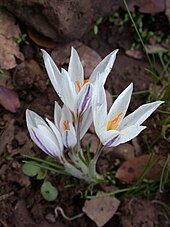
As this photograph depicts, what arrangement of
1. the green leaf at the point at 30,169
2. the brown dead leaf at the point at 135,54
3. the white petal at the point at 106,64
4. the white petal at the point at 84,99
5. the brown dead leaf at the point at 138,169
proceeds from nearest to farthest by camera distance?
the white petal at the point at 84,99 < the white petal at the point at 106,64 < the green leaf at the point at 30,169 < the brown dead leaf at the point at 138,169 < the brown dead leaf at the point at 135,54

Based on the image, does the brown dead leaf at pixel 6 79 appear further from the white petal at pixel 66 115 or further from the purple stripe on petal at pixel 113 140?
the purple stripe on petal at pixel 113 140

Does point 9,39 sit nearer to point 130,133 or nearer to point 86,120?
point 86,120

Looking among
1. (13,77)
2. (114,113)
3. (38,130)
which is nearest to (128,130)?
(114,113)

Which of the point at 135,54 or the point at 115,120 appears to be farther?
the point at 135,54

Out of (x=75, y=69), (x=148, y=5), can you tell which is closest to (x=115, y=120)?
(x=75, y=69)

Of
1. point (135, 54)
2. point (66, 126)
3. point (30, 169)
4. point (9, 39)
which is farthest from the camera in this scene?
point (135, 54)

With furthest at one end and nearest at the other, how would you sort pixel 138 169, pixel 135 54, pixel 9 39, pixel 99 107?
pixel 135 54 → pixel 9 39 → pixel 138 169 → pixel 99 107

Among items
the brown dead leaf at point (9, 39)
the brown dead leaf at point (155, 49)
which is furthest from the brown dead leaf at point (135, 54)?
the brown dead leaf at point (9, 39)
